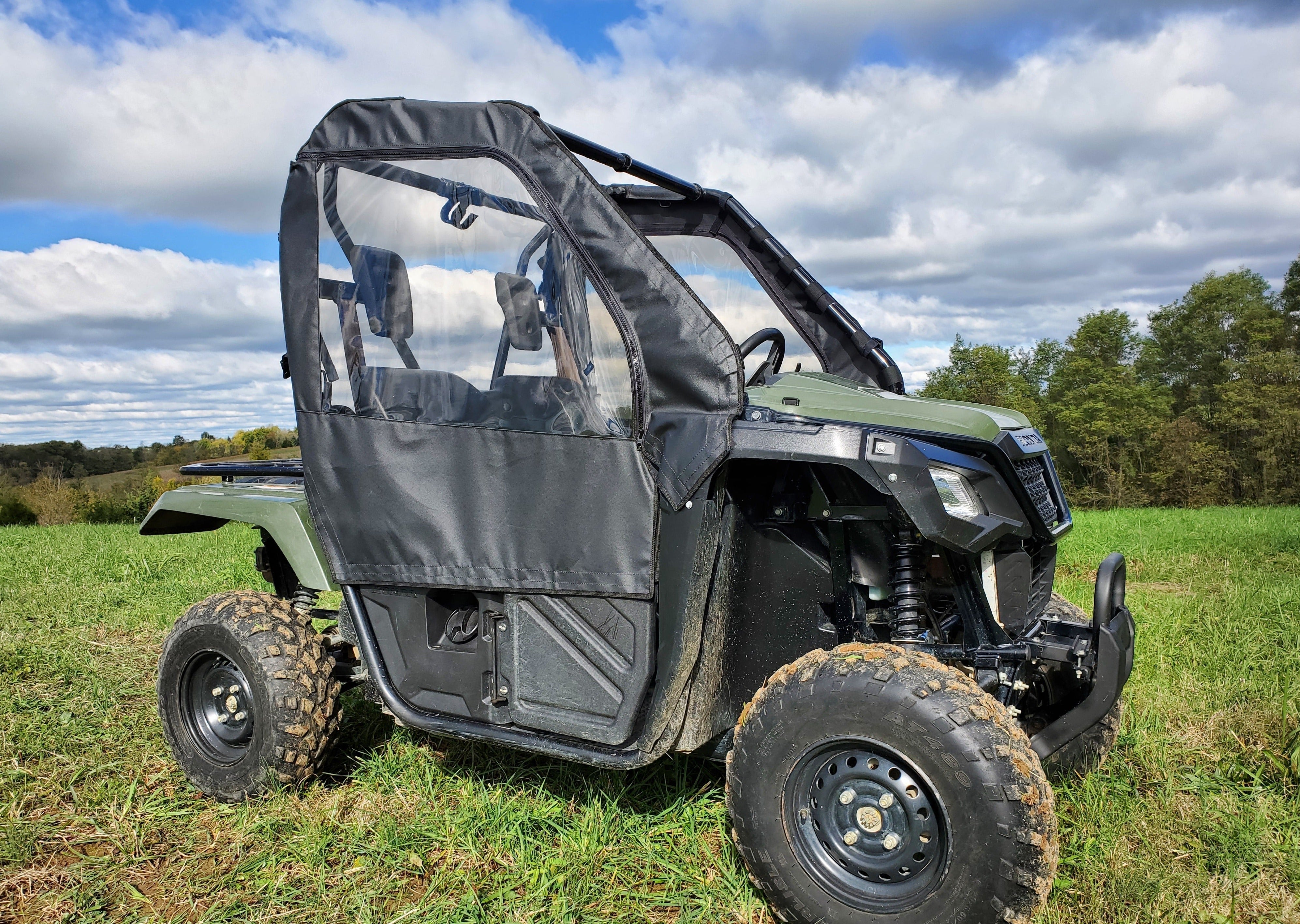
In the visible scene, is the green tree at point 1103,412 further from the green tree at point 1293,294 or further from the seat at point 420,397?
the seat at point 420,397

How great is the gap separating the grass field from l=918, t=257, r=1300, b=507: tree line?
1240 inches

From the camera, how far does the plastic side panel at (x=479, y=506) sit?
9.38 feet

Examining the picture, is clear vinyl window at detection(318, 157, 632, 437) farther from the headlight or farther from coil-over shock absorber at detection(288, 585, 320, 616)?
coil-over shock absorber at detection(288, 585, 320, 616)

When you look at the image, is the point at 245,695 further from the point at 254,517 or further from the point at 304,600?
the point at 254,517

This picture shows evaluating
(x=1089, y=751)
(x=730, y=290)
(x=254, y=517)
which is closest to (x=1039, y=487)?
(x=1089, y=751)

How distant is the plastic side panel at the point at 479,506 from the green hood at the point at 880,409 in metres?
0.55

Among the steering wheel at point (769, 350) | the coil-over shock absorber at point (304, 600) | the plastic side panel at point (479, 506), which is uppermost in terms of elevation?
the steering wheel at point (769, 350)

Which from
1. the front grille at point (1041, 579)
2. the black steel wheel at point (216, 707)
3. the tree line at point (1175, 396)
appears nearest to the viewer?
the front grille at point (1041, 579)

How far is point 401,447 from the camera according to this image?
10.6ft

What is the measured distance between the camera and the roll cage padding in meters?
2.73

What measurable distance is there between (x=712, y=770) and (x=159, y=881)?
212 centimetres

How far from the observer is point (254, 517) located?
391 centimetres

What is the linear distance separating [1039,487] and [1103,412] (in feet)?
152

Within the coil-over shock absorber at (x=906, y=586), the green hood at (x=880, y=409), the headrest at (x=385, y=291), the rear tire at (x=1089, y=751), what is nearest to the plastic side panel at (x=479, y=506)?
the headrest at (x=385, y=291)
